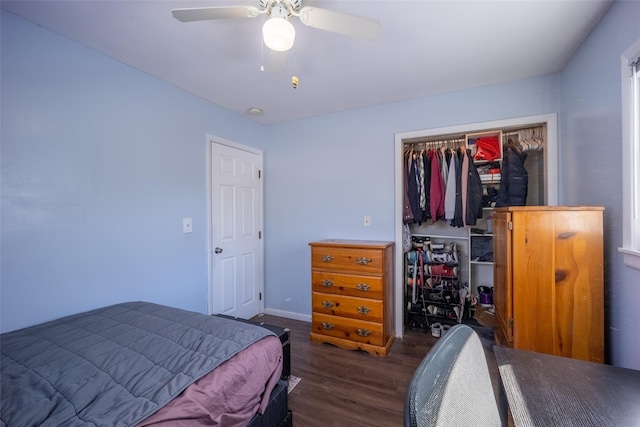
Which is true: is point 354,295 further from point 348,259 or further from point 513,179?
point 513,179

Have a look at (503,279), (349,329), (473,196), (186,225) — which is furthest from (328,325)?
(473,196)

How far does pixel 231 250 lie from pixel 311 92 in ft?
6.01

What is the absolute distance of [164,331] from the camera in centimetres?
135

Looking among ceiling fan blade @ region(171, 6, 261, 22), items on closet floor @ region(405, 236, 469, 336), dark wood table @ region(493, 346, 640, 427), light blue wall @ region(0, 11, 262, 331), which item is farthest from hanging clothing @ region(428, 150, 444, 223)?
light blue wall @ region(0, 11, 262, 331)

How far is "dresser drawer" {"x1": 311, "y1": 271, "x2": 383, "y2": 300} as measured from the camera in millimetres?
2254

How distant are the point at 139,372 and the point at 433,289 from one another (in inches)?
104

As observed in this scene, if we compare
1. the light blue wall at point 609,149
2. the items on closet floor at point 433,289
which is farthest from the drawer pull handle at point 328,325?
the light blue wall at point 609,149

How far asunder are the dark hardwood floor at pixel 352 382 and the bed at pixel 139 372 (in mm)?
386

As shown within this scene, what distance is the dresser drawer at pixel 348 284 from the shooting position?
7.39 feet

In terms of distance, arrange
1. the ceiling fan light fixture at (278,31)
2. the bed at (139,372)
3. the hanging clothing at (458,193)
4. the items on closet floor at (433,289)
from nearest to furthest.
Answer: the bed at (139,372) < the ceiling fan light fixture at (278,31) < the hanging clothing at (458,193) < the items on closet floor at (433,289)

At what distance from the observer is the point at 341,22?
3.93ft

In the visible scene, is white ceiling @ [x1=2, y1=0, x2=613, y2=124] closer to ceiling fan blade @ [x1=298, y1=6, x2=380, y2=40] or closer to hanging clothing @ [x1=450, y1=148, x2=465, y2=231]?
ceiling fan blade @ [x1=298, y1=6, x2=380, y2=40]

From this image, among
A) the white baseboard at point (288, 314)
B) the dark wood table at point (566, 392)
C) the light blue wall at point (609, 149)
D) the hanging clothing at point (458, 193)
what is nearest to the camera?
the dark wood table at point (566, 392)

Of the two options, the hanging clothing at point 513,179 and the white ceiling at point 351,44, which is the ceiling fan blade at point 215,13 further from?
the hanging clothing at point 513,179
